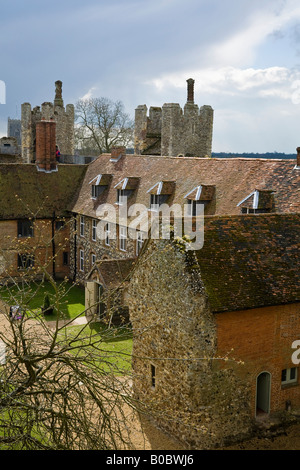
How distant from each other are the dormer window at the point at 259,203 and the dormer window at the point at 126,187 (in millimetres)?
9187

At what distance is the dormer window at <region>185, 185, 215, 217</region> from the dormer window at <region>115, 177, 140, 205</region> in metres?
5.75

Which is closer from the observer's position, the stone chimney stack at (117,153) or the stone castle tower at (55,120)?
the stone chimney stack at (117,153)

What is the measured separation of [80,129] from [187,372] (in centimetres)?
4533

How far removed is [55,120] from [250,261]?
3175cm

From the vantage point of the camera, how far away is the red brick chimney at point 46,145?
3444 centimetres

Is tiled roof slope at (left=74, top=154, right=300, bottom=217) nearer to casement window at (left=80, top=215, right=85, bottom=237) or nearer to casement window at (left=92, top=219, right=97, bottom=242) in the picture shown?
casement window at (left=92, top=219, right=97, bottom=242)

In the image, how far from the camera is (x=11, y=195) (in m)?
33.0

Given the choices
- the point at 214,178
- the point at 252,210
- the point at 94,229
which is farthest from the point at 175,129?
the point at 252,210

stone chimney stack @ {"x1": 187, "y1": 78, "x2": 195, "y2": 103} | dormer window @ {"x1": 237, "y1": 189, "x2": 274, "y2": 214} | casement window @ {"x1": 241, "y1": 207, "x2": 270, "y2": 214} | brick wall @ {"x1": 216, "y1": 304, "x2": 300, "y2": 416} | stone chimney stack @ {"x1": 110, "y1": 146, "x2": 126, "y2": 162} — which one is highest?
stone chimney stack @ {"x1": 187, "y1": 78, "x2": 195, "y2": 103}

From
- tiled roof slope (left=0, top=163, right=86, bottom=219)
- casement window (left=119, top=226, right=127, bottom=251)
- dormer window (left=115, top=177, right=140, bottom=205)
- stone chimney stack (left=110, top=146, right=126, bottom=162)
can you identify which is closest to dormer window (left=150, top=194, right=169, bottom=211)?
casement window (left=119, top=226, right=127, bottom=251)

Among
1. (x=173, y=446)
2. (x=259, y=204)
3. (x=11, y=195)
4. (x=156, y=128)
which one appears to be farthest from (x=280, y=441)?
(x=156, y=128)

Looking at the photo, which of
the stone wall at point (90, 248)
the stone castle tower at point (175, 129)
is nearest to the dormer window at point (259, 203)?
the stone wall at point (90, 248)

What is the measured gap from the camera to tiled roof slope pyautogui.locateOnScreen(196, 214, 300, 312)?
1415cm

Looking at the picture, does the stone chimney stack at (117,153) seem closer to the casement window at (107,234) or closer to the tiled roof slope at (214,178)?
the tiled roof slope at (214,178)
